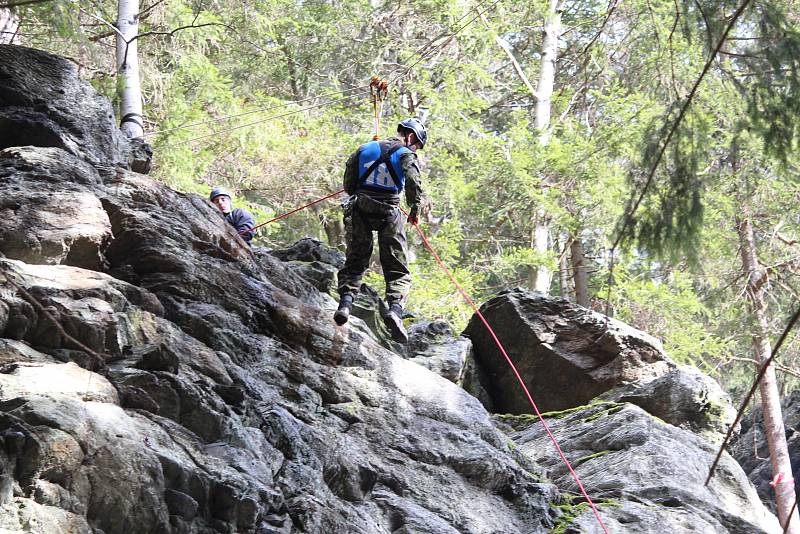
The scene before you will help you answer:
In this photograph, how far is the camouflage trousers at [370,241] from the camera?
8203 millimetres

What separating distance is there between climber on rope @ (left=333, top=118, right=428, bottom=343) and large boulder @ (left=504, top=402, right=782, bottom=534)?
2216mm

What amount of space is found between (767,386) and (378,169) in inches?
372

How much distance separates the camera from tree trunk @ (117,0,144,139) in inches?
451

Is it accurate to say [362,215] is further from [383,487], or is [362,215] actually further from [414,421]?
[383,487]

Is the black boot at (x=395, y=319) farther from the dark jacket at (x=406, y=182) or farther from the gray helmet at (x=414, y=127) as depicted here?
the gray helmet at (x=414, y=127)

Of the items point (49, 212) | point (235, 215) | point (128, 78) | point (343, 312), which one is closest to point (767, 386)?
point (235, 215)

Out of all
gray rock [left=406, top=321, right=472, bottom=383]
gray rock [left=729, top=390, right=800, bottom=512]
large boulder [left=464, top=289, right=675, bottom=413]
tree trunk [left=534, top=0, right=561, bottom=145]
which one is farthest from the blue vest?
tree trunk [left=534, top=0, right=561, bottom=145]

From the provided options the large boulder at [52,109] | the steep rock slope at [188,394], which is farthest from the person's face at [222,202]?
the steep rock slope at [188,394]

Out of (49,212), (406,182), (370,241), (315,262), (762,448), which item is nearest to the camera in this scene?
(49,212)

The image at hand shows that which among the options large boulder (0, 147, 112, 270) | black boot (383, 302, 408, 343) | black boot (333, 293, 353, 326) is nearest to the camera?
large boulder (0, 147, 112, 270)

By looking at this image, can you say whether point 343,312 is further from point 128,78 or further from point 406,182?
point 128,78

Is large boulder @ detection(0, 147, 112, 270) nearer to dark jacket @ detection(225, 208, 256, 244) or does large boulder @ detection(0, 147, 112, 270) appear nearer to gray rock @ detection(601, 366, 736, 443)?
dark jacket @ detection(225, 208, 256, 244)

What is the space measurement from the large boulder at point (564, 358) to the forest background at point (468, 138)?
254cm

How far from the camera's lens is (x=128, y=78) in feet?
38.2
